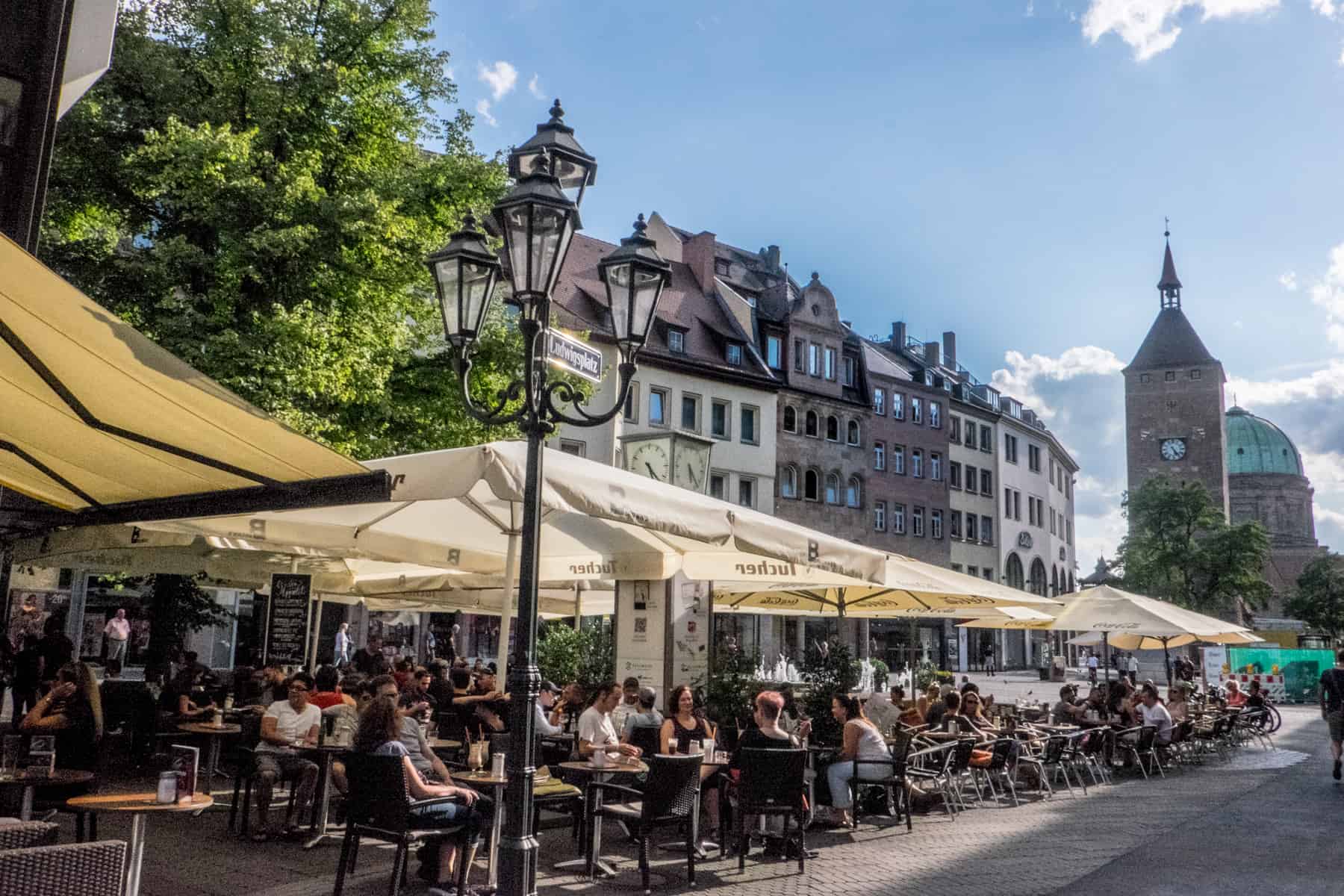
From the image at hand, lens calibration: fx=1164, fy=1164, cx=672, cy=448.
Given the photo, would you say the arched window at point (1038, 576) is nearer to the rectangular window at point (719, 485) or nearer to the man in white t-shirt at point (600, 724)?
the rectangular window at point (719, 485)

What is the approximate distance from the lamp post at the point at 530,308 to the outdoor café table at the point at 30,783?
2.62 metres

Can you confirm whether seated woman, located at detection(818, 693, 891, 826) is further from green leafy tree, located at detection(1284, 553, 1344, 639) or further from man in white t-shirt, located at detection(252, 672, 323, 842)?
green leafy tree, located at detection(1284, 553, 1344, 639)

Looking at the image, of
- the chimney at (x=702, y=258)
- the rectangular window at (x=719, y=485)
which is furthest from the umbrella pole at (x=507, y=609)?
the chimney at (x=702, y=258)

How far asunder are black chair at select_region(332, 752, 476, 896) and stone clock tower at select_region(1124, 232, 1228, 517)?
98228mm

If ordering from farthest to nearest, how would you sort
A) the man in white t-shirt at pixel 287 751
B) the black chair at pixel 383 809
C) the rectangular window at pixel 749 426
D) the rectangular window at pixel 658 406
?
the rectangular window at pixel 749 426, the rectangular window at pixel 658 406, the man in white t-shirt at pixel 287 751, the black chair at pixel 383 809

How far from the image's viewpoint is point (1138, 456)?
104 m

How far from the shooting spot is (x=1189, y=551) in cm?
6172

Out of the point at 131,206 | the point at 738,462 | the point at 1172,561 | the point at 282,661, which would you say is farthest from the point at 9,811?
the point at 1172,561

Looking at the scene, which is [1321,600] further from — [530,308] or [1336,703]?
[530,308]

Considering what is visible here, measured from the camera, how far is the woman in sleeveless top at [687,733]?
10336 mm

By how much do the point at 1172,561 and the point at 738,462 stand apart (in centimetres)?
2791

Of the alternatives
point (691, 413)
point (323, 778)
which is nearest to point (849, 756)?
point (323, 778)

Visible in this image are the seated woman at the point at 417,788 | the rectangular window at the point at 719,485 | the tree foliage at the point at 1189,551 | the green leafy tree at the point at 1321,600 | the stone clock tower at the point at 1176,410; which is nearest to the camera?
the seated woman at the point at 417,788

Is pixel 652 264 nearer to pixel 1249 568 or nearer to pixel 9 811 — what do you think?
pixel 9 811
